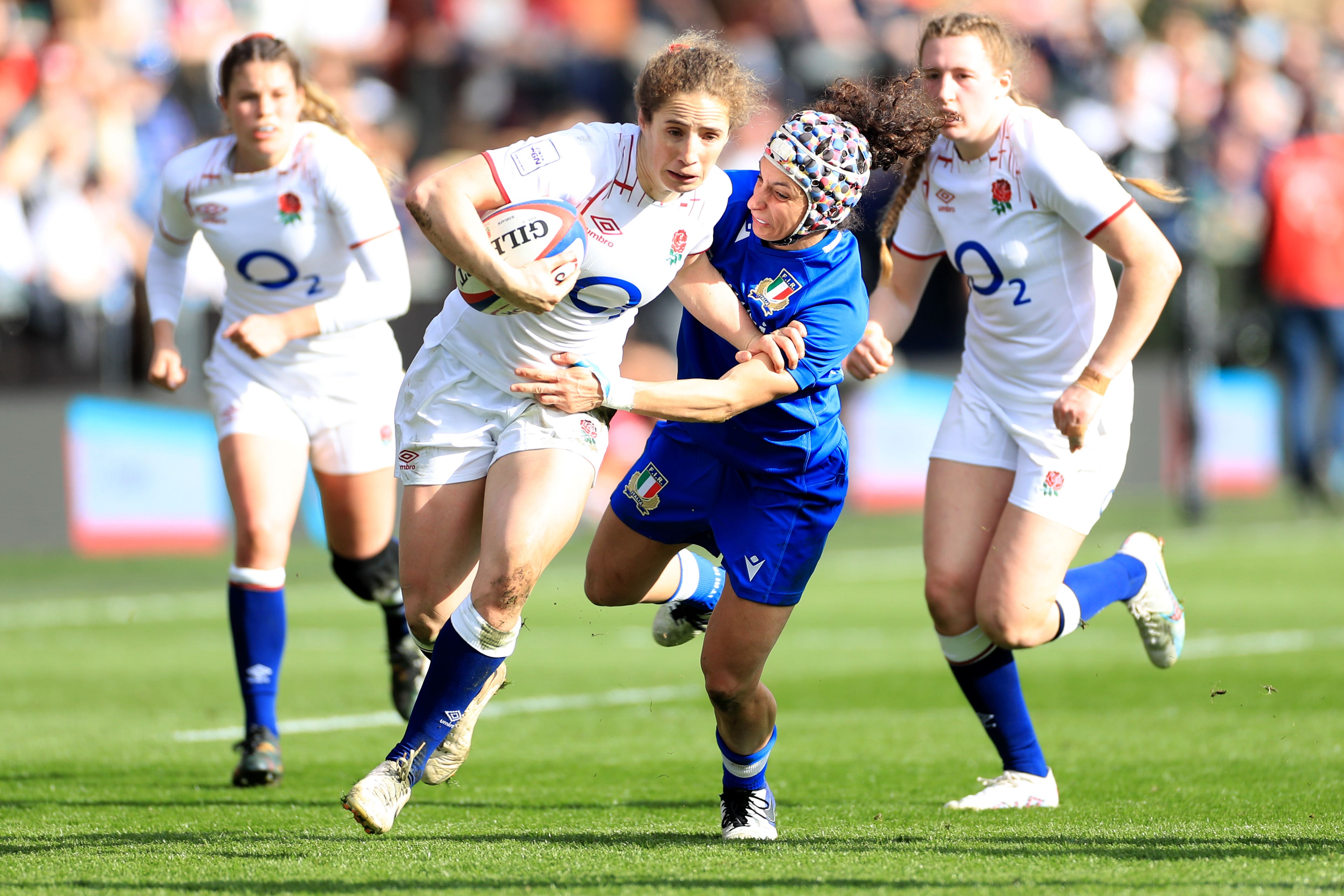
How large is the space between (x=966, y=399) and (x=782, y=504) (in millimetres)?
1029

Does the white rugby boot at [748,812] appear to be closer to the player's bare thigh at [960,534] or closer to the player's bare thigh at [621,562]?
the player's bare thigh at [621,562]

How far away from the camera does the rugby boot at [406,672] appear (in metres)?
6.95

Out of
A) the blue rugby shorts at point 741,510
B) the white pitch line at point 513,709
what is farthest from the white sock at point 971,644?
the white pitch line at point 513,709

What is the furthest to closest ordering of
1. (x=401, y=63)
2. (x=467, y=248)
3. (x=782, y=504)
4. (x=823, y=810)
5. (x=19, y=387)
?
(x=401, y=63)
(x=19, y=387)
(x=823, y=810)
(x=782, y=504)
(x=467, y=248)

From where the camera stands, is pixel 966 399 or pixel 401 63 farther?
pixel 401 63

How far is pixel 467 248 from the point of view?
4531 millimetres

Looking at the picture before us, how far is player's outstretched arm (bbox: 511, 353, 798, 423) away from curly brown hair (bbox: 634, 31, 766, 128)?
0.69 metres

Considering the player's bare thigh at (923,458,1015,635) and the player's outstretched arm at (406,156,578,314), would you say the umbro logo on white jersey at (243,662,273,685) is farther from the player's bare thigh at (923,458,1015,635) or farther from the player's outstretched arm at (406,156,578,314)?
the player's bare thigh at (923,458,1015,635)

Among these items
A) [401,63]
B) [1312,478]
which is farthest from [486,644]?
[401,63]

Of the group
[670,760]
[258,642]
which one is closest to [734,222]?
[670,760]

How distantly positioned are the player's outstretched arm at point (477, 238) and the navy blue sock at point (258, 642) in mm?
2158

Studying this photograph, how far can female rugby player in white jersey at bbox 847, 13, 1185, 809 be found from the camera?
5367 mm

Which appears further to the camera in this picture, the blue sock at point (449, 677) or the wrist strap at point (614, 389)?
the blue sock at point (449, 677)

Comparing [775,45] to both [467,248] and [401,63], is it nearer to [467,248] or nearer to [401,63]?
[401,63]
